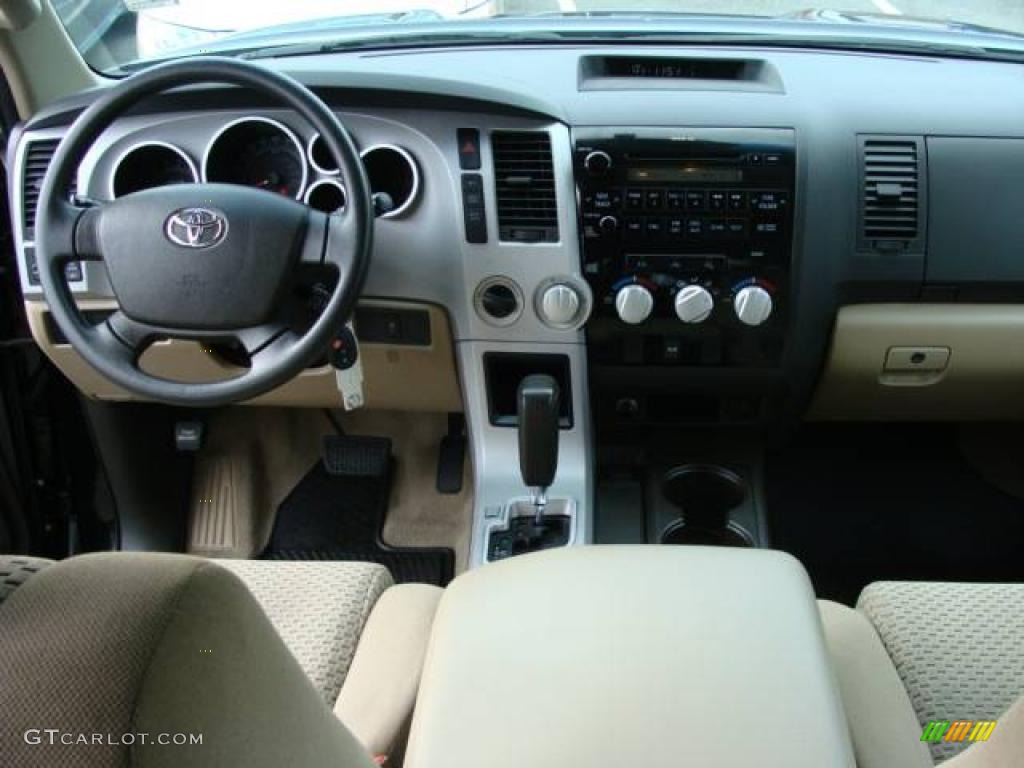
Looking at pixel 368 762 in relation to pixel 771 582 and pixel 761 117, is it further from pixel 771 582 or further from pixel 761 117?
pixel 761 117

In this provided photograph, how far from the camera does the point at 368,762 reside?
0.78m

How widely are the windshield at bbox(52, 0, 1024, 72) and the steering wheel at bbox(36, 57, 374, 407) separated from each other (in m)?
0.58

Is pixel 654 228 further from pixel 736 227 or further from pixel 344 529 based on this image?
pixel 344 529

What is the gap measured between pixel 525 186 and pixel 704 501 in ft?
3.06

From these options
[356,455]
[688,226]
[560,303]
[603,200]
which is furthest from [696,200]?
[356,455]

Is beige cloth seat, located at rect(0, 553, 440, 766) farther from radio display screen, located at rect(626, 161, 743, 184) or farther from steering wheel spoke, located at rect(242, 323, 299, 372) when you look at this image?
radio display screen, located at rect(626, 161, 743, 184)

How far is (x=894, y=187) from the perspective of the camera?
1.80 meters

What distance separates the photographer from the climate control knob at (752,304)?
1.83 m

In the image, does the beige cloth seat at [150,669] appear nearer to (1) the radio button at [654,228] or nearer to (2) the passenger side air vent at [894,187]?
(1) the radio button at [654,228]

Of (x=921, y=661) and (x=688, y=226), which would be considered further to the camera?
(x=688, y=226)

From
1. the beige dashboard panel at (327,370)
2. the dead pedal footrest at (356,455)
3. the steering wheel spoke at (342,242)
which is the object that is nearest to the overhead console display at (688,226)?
the beige dashboard panel at (327,370)

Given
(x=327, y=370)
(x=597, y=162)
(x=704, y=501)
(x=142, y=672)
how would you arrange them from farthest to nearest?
(x=704, y=501) < (x=327, y=370) < (x=597, y=162) < (x=142, y=672)

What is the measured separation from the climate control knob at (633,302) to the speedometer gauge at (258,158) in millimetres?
616

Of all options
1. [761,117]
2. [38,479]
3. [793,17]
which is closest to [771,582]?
[761,117]
